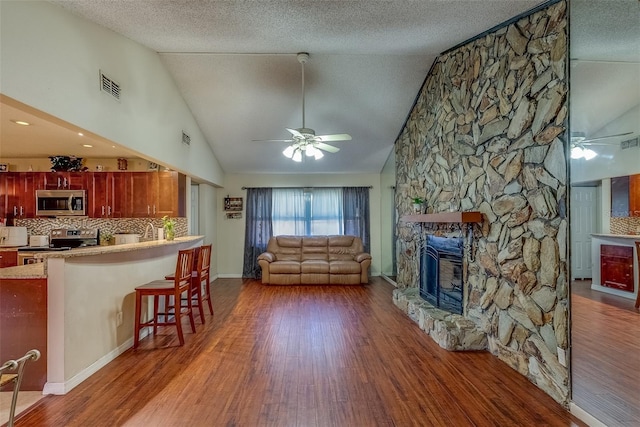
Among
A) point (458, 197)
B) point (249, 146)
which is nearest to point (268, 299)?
point (249, 146)

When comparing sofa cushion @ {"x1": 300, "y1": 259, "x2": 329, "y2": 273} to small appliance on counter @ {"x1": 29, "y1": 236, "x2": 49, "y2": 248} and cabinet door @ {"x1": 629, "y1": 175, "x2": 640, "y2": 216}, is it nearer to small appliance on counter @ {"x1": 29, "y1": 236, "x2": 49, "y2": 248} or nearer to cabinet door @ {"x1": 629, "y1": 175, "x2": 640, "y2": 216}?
small appliance on counter @ {"x1": 29, "y1": 236, "x2": 49, "y2": 248}

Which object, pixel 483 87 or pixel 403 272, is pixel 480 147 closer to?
pixel 483 87

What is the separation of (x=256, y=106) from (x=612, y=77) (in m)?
4.30

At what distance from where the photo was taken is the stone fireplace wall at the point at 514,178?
2.44 meters

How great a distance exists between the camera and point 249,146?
6.26 metres

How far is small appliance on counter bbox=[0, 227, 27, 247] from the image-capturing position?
482cm

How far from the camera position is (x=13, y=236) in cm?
491

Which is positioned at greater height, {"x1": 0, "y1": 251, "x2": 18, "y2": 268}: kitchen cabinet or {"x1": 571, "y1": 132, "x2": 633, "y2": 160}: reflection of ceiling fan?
{"x1": 571, "y1": 132, "x2": 633, "y2": 160}: reflection of ceiling fan

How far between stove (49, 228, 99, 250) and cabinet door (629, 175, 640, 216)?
6.43 metres

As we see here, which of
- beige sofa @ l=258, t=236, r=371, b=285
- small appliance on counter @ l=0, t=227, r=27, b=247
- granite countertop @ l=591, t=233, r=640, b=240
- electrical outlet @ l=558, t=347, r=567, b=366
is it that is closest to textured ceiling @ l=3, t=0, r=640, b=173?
granite countertop @ l=591, t=233, r=640, b=240

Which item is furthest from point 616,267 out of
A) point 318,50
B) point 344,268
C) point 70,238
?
point 70,238

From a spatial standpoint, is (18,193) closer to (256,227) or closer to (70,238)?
(70,238)

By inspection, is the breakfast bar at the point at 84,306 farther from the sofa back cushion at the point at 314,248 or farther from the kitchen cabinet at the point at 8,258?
the sofa back cushion at the point at 314,248

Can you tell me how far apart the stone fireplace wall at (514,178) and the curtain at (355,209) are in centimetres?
332
